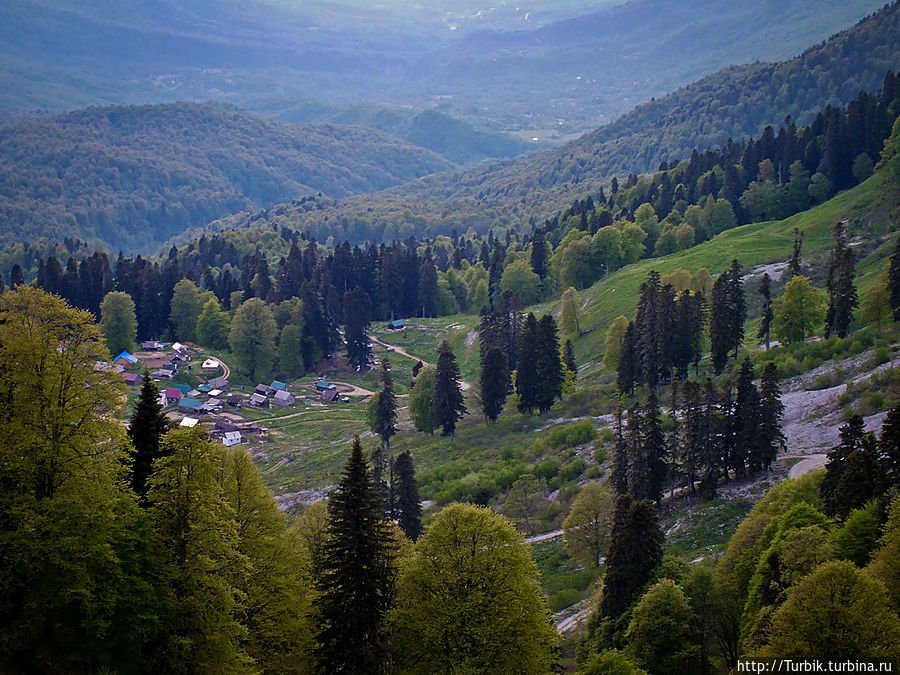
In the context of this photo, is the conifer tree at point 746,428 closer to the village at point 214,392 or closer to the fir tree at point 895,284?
the fir tree at point 895,284

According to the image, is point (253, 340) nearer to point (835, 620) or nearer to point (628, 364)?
point (628, 364)

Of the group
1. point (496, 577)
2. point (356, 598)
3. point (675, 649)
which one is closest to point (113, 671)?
point (356, 598)

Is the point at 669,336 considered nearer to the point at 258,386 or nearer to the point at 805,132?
the point at 258,386

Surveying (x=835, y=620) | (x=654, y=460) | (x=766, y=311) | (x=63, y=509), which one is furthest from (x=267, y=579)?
(x=766, y=311)

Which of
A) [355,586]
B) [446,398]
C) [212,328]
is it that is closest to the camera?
[355,586]

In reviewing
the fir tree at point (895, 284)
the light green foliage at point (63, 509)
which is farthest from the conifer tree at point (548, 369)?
the light green foliage at point (63, 509)

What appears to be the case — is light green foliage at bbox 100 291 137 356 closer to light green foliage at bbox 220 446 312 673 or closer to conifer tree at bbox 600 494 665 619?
light green foliage at bbox 220 446 312 673
